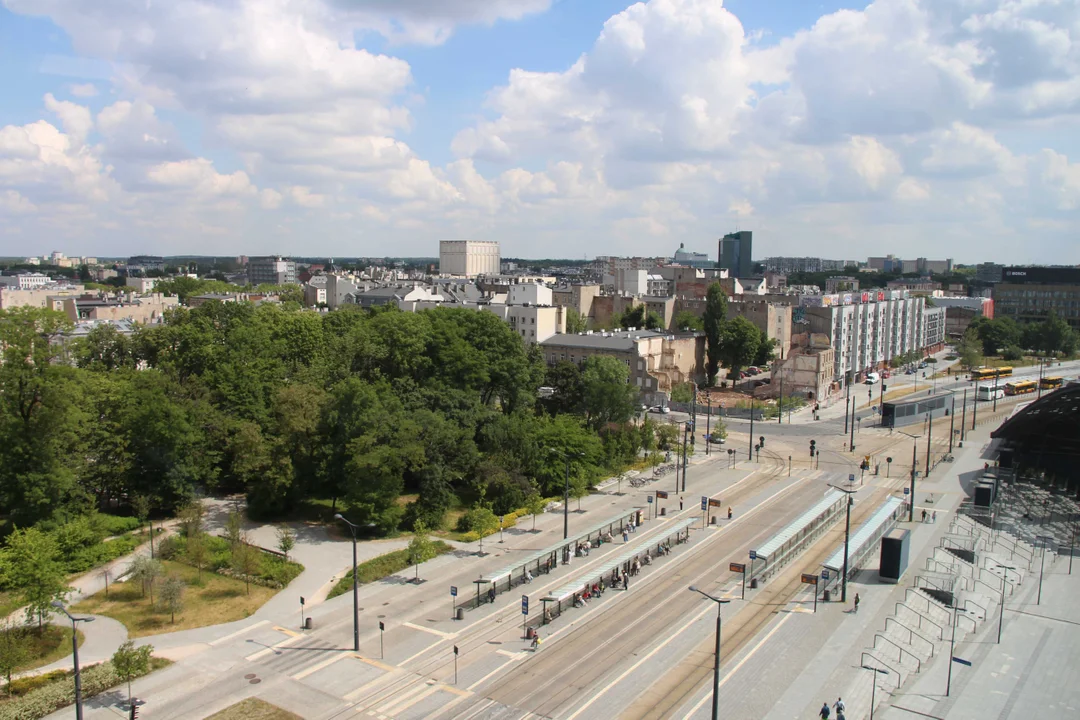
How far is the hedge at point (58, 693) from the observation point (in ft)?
86.3

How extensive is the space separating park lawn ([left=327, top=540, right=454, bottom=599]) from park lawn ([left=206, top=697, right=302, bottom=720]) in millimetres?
9658

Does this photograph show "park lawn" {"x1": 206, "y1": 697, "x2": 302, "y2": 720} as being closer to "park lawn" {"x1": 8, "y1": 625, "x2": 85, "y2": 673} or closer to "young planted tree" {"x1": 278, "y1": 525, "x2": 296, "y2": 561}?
"park lawn" {"x1": 8, "y1": 625, "x2": 85, "y2": 673}

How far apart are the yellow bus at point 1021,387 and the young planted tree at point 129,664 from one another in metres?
102

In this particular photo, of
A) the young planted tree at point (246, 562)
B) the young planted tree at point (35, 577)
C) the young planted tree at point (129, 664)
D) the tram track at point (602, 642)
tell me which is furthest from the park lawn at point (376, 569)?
the young planted tree at point (35, 577)

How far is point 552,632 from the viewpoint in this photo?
32.4m

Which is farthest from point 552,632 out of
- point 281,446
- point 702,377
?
point 702,377

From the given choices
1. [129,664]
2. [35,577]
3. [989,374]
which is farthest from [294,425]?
[989,374]

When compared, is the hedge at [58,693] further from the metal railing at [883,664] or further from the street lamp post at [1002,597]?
the street lamp post at [1002,597]

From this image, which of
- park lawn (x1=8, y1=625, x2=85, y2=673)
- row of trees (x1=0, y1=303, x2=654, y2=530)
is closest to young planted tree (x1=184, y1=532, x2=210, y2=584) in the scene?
park lawn (x1=8, y1=625, x2=85, y2=673)

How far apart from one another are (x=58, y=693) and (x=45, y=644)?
5.50 metres

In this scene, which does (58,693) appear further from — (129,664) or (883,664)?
(883,664)

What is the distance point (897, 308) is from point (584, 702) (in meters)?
114

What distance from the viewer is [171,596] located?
3388 cm

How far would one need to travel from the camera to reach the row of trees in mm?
42906
